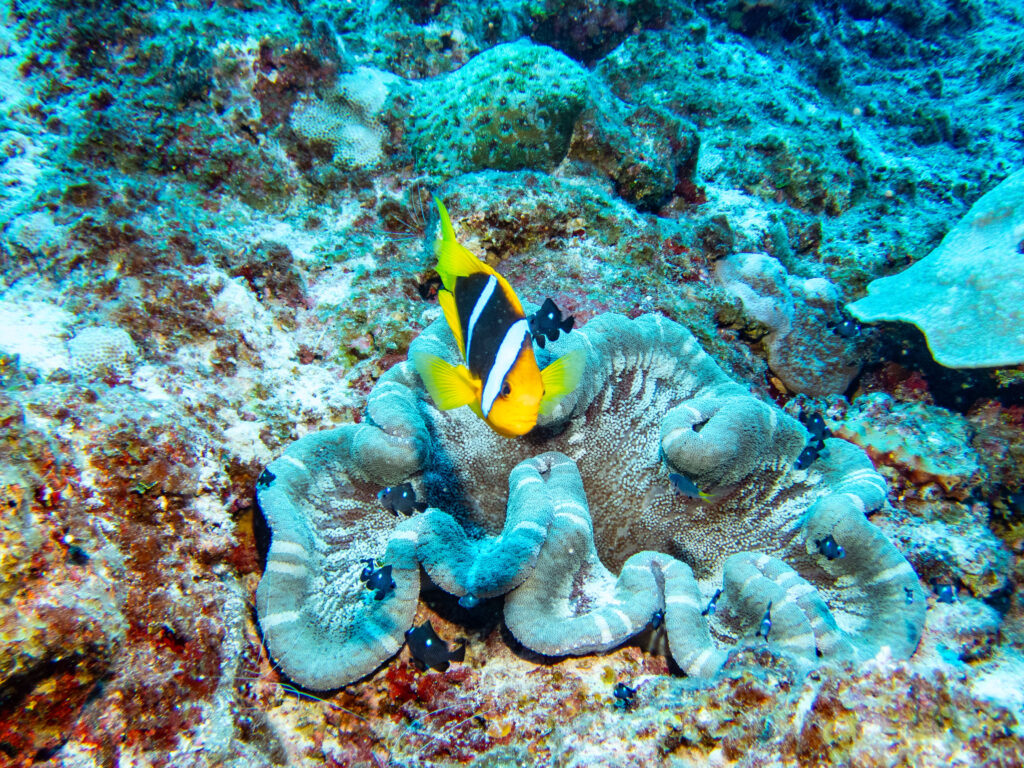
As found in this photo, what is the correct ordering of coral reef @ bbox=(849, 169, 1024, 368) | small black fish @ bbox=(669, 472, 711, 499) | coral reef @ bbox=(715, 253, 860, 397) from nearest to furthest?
small black fish @ bbox=(669, 472, 711, 499)
coral reef @ bbox=(715, 253, 860, 397)
coral reef @ bbox=(849, 169, 1024, 368)

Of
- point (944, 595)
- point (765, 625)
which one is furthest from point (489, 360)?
point (944, 595)

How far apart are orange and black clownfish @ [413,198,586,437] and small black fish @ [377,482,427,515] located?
996 millimetres

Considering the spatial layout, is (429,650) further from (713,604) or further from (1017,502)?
(1017,502)

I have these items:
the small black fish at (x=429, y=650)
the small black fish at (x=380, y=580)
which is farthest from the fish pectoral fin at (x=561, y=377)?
the small black fish at (x=429, y=650)

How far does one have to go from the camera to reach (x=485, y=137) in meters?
3.84

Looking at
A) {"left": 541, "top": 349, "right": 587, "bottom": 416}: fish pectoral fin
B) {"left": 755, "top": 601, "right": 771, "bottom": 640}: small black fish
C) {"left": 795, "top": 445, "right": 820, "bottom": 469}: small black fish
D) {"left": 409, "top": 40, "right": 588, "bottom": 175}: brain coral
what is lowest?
{"left": 755, "top": 601, "right": 771, "bottom": 640}: small black fish

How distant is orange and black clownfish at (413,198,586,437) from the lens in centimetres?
115

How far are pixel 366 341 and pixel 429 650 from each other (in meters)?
1.85

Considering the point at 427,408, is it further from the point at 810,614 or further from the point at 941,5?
the point at 941,5

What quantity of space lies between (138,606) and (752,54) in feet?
35.8

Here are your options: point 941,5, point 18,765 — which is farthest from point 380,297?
point 941,5

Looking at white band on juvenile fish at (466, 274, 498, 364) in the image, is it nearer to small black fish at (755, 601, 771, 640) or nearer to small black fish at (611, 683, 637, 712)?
small black fish at (611, 683, 637, 712)

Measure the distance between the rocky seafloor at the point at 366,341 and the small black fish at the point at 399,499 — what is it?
18.0 inches

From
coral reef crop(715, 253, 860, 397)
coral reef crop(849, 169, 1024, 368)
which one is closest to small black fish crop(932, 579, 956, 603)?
coral reef crop(715, 253, 860, 397)
